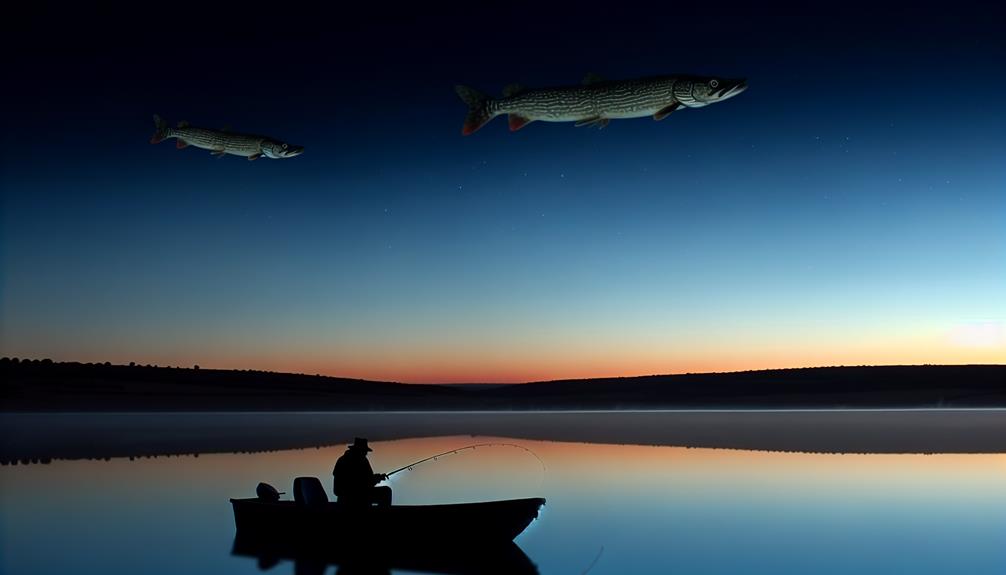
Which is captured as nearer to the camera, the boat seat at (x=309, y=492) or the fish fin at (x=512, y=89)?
the fish fin at (x=512, y=89)

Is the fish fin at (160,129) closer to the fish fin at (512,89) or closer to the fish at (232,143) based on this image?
the fish at (232,143)

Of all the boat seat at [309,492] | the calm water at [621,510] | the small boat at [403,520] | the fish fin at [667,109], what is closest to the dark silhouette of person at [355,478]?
the small boat at [403,520]

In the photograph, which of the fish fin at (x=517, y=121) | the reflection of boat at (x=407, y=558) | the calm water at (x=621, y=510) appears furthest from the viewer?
the calm water at (x=621, y=510)

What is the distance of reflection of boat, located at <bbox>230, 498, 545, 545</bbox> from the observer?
15852 millimetres

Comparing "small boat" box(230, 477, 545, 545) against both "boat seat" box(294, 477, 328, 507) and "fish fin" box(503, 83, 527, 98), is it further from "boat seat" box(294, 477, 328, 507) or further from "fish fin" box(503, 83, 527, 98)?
"fish fin" box(503, 83, 527, 98)

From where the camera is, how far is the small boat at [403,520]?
1587 cm

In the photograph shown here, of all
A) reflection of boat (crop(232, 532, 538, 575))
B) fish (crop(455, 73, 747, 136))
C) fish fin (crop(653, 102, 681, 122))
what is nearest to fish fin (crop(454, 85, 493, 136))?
fish (crop(455, 73, 747, 136))

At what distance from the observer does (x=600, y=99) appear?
498 inches

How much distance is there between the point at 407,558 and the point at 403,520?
2.52 ft

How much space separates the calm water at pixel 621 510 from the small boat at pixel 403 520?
0.50m

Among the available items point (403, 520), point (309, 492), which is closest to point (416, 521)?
point (403, 520)

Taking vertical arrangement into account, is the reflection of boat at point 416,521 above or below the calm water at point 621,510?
above

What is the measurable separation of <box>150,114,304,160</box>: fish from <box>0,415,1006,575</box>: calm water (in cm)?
722


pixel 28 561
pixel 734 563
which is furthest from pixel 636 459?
pixel 28 561
